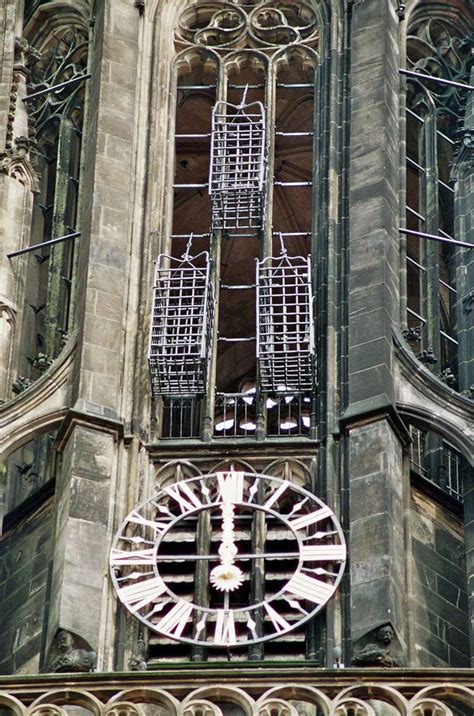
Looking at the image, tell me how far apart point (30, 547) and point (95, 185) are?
180 inches

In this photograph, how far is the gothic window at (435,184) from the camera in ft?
168

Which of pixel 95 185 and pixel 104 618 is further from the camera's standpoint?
pixel 95 185

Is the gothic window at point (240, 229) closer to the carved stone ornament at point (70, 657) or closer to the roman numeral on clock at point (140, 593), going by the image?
the roman numeral on clock at point (140, 593)

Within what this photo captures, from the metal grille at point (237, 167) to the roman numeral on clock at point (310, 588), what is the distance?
5.53 meters

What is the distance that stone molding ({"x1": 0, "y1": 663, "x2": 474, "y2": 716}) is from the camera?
142 ft

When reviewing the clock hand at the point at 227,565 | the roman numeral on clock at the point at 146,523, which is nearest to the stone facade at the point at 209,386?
the roman numeral on clock at the point at 146,523

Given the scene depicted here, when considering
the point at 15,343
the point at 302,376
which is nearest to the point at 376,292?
the point at 302,376

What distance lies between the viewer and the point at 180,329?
4922cm

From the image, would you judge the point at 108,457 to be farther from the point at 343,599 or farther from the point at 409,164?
the point at 409,164

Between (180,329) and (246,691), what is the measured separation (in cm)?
680

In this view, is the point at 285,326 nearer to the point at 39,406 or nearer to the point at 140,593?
the point at 39,406

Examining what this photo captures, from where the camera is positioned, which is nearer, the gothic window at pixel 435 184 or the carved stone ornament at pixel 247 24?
the gothic window at pixel 435 184

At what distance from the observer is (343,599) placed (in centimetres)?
4638

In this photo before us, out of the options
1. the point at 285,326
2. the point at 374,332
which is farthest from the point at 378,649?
the point at 285,326
